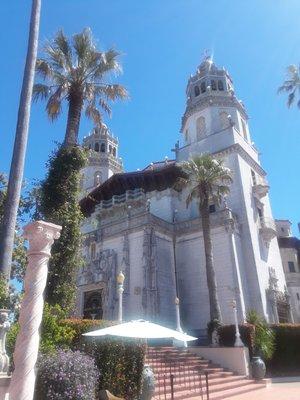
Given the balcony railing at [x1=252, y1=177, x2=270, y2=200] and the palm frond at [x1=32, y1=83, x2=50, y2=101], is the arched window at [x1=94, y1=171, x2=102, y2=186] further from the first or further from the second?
the palm frond at [x1=32, y1=83, x2=50, y2=101]

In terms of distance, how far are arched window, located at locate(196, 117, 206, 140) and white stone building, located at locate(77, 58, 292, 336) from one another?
101 millimetres

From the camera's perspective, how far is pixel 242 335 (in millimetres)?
20484

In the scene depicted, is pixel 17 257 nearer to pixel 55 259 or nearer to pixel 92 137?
pixel 55 259

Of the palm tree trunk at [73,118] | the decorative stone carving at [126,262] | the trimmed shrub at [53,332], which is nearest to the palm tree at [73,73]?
the palm tree trunk at [73,118]

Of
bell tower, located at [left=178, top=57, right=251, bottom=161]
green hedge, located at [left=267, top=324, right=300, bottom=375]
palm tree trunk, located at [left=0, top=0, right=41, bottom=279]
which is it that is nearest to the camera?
palm tree trunk, located at [left=0, top=0, right=41, bottom=279]

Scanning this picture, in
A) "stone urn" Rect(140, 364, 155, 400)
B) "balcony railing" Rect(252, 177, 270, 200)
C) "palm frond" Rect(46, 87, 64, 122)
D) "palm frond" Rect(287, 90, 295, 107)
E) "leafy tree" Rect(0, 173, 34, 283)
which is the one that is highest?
"palm frond" Rect(287, 90, 295, 107)

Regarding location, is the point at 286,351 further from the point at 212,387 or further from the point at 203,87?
the point at 203,87

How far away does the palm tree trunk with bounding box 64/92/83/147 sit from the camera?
1614 cm

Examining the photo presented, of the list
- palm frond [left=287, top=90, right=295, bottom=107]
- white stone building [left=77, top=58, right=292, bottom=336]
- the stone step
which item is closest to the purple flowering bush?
the stone step

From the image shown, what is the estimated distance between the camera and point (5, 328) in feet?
28.9

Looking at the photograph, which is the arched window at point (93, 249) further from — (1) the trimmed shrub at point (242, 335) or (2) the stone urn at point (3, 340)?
(2) the stone urn at point (3, 340)

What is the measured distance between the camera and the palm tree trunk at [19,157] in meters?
10.9

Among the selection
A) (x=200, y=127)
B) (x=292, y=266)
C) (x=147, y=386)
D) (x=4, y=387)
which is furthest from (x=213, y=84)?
(x=4, y=387)

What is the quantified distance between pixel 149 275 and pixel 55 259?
46.8 ft
